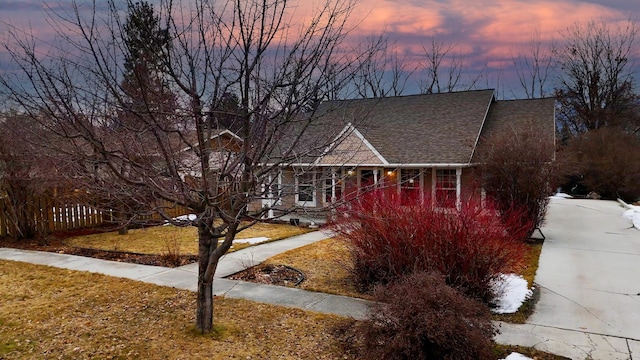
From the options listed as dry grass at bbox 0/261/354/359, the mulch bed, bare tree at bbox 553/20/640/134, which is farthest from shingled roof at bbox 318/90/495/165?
bare tree at bbox 553/20/640/134

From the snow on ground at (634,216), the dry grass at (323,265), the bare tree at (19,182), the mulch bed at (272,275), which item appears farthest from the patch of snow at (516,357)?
the snow on ground at (634,216)

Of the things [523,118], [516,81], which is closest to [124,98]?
[523,118]

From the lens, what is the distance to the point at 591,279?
734 cm

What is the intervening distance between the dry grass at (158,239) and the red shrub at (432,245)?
441 cm

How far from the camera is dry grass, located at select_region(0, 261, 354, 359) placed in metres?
4.32

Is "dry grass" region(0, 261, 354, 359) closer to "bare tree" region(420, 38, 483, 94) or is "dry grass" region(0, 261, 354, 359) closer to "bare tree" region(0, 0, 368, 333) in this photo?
"bare tree" region(0, 0, 368, 333)

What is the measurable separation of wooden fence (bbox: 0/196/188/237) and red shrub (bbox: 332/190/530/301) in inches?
208

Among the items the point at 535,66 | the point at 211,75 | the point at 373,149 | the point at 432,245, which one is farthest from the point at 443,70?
the point at 211,75

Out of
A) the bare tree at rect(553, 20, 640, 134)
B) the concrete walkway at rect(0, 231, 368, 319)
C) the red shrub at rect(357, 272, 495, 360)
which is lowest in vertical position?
the concrete walkway at rect(0, 231, 368, 319)

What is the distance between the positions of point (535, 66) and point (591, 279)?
36420 millimetres

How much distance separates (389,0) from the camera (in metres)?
5.83

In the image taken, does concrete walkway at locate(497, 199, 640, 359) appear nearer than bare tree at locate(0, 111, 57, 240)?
Yes

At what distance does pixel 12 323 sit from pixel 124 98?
3.30 m

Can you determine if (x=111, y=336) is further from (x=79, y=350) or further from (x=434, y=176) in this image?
(x=434, y=176)
